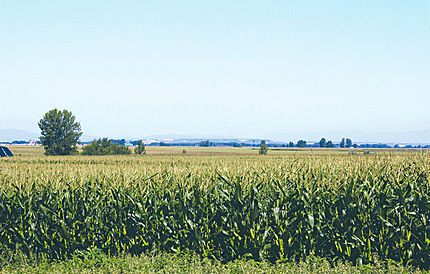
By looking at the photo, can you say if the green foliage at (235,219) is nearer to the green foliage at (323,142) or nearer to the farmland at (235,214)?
the farmland at (235,214)

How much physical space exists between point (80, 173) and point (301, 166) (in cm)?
631

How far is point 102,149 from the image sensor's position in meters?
88.1

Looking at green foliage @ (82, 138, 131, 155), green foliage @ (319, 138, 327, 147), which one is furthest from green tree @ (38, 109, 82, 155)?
green foliage @ (319, 138, 327, 147)

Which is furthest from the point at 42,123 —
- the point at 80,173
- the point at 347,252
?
the point at 347,252

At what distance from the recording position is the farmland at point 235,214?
896 cm

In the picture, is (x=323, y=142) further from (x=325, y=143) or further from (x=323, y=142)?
(x=325, y=143)

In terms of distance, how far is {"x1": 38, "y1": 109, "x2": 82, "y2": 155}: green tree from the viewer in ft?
252

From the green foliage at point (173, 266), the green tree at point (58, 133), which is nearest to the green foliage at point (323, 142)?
the green tree at point (58, 133)

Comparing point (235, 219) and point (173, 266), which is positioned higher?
point (235, 219)

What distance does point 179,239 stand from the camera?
962 centimetres

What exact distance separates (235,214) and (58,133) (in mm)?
76257

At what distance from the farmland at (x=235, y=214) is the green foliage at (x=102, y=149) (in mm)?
79348

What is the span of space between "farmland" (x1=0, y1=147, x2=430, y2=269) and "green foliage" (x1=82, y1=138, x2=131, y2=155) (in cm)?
7935

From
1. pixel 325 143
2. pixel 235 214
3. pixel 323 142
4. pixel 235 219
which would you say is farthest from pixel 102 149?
pixel 325 143
